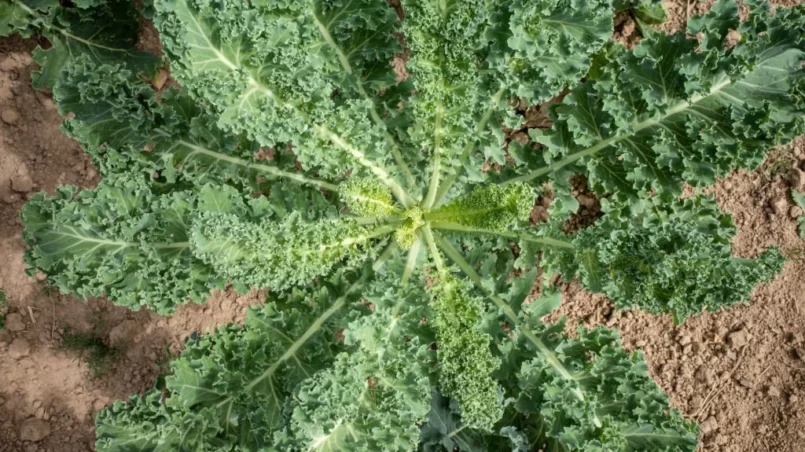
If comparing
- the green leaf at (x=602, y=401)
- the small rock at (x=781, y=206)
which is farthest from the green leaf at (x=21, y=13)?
the small rock at (x=781, y=206)

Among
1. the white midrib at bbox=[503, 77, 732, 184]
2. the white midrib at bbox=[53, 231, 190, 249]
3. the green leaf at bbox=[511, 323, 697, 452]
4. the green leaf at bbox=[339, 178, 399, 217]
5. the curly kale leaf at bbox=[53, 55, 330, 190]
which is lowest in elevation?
the green leaf at bbox=[511, 323, 697, 452]

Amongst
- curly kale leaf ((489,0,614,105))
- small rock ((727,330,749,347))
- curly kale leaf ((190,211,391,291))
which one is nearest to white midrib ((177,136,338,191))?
curly kale leaf ((190,211,391,291))

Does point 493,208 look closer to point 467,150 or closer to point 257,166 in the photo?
point 467,150

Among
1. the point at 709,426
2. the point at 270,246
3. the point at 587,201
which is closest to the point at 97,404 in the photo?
the point at 270,246

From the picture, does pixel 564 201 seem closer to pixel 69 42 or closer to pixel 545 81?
pixel 545 81

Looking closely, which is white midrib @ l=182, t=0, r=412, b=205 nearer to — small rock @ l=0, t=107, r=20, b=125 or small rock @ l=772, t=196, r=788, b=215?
small rock @ l=0, t=107, r=20, b=125

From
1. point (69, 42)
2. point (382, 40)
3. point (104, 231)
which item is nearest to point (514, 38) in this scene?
point (382, 40)

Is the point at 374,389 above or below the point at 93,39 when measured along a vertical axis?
below
